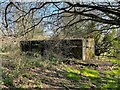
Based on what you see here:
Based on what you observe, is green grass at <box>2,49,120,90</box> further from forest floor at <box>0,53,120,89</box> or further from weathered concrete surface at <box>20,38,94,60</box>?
weathered concrete surface at <box>20,38,94,60</box>

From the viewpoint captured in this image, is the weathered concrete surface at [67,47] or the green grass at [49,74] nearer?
the green grass at [49,74]

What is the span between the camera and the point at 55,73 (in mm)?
13008

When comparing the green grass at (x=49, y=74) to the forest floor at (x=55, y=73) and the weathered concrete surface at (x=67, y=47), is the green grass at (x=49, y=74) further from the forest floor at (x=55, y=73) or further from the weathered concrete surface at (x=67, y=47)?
the weathered concrete surface at (x=67, y=47)

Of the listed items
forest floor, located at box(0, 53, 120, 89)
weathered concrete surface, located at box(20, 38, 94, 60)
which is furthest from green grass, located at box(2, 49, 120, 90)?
weathered concrete surface, located at box(20, 38, 94, 60)

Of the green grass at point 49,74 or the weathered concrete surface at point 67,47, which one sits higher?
the weathered concrete surface at point 67,47

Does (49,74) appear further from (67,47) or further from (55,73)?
(67,47)

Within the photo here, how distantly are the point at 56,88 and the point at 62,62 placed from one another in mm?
3675

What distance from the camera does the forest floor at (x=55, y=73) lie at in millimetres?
11169

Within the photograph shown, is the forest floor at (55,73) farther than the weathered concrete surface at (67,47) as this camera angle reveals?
No

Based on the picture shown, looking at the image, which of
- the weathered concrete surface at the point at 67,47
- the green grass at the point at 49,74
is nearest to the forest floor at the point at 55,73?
the green grass at the point at 49,74

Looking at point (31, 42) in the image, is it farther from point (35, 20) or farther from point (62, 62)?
point (35, 20)

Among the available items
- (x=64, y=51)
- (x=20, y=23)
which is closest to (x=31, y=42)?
(x=64, y=51)

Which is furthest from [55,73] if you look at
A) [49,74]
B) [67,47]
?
[67,47]

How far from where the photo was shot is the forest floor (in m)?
11.2
